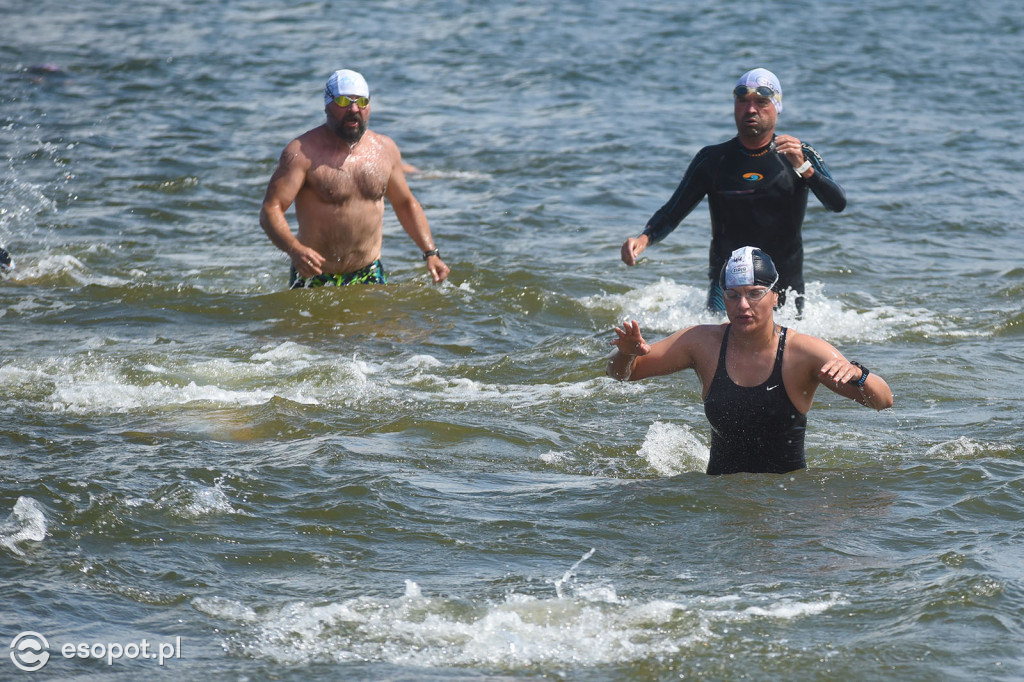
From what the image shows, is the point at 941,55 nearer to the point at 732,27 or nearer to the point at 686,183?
the point at 732,27

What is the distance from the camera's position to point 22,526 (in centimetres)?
579

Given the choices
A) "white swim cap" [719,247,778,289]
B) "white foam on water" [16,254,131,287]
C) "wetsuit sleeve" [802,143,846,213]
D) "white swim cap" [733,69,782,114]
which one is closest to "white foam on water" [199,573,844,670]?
"white swim cap" [719,247,778,289]

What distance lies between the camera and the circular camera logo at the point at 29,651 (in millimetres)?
4668

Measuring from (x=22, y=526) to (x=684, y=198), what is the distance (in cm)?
429

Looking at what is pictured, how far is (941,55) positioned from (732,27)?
4169mm

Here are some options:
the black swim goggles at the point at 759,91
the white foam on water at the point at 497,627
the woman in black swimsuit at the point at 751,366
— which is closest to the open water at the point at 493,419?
the white foam on water at the point at 497,627

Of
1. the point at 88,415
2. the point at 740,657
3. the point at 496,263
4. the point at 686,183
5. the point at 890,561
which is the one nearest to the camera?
the point at 740,657

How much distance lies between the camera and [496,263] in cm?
1169

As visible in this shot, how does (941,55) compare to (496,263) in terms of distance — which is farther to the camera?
(941,55)

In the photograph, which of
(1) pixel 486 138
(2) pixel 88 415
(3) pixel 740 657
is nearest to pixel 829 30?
(1) pixel 486 138

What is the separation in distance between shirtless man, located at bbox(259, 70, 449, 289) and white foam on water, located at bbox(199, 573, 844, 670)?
389 centimetres

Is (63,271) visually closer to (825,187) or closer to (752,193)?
(752,193)

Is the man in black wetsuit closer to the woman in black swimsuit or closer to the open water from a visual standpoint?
the open water

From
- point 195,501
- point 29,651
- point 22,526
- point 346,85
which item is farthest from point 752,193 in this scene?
point 29,651
